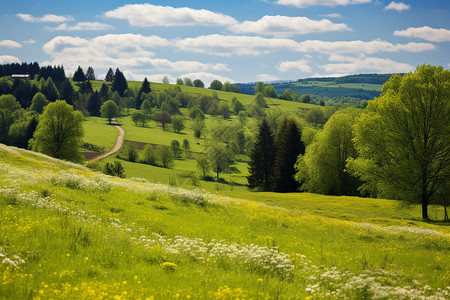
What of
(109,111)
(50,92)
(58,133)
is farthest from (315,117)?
(50,92)

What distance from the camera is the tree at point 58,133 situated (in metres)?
78.1

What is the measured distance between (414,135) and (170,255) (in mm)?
35757

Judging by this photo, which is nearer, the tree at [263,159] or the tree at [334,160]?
the tree at [334,160]

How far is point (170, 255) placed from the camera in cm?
1071

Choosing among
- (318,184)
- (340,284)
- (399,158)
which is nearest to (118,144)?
(318,184)

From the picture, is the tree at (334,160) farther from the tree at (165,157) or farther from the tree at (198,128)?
the tree at (198,128)

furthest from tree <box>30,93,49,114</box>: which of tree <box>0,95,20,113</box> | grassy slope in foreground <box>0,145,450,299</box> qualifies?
grassy slope in foreground <box>0,145,450,299</box>

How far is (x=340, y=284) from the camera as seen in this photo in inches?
361

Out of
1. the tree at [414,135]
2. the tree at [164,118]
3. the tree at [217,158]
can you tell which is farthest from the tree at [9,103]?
the tree at [414,135]

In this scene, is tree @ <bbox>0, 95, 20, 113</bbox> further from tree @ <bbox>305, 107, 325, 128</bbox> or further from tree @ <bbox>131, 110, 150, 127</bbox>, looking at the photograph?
tree @ <bbox>305, 107, 325, 128</bbox>

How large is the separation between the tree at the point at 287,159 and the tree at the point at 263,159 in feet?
24.8

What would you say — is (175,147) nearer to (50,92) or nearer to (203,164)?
(203,164)

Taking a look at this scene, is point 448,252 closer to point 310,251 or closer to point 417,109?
point 310,251

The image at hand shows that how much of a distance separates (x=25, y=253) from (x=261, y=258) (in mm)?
6819
